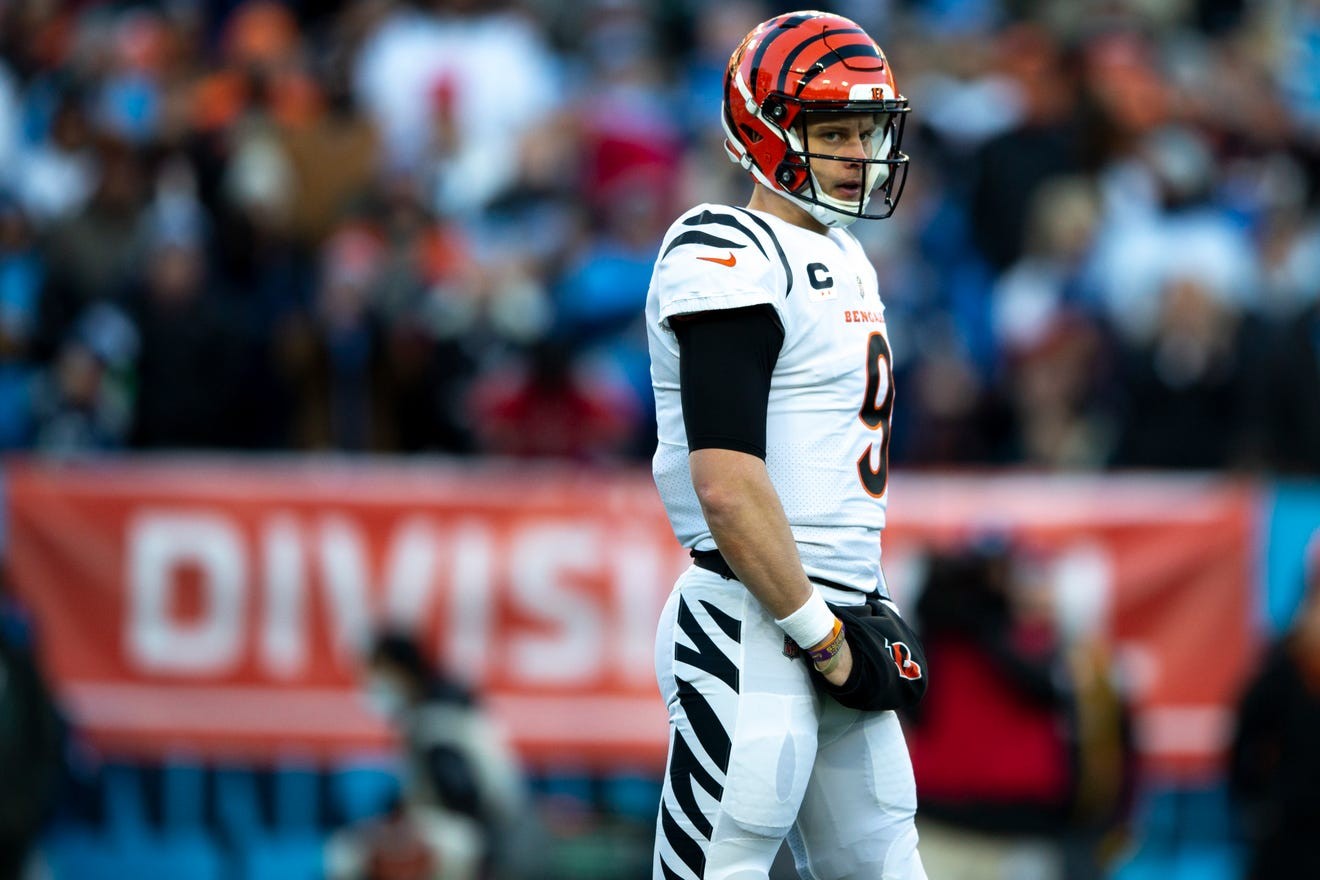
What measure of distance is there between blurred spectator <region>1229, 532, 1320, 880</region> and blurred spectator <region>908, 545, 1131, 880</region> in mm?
789

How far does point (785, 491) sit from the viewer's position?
448cm

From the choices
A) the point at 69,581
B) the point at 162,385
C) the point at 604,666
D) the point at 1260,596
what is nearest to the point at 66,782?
the point at 69,581

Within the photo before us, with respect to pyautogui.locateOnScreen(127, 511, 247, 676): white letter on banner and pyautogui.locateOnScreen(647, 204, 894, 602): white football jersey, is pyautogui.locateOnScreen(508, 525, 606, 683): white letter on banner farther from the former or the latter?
pyautogui.locateOnScreen(647, 204, 894, 602): white football jersey

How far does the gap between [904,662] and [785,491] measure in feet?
1.39

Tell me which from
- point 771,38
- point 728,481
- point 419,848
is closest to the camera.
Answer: point 728,481

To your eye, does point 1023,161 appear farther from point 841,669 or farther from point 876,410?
point 841,669

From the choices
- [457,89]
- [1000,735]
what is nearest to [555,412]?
[1000,735]

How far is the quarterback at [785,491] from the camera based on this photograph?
4.32 metres

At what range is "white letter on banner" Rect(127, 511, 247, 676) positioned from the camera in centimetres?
1022

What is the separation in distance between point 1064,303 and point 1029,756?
3.57 meters

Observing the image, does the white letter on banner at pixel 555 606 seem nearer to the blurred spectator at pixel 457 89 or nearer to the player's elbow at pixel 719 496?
the blurred spectator at pixel 457 89

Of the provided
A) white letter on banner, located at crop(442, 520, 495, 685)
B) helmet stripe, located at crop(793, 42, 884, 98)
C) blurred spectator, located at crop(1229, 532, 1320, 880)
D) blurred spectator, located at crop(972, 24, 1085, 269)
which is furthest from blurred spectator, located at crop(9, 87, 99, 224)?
helmet stripe, located at crop(793, 42, 884, 98)

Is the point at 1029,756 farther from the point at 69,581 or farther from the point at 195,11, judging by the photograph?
the point at 195,11

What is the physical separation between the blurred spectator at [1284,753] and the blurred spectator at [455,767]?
2.88 meters
